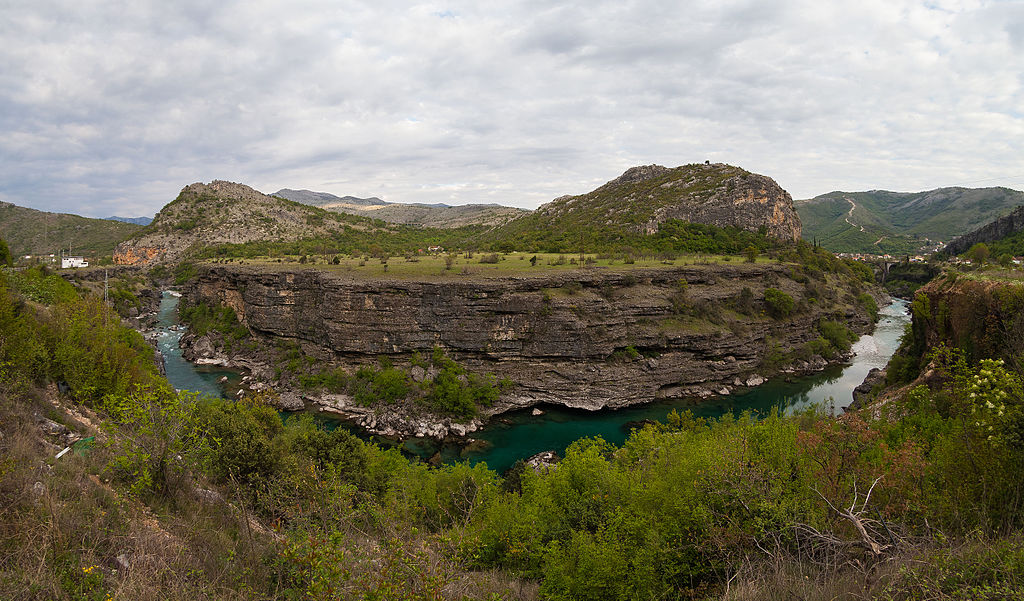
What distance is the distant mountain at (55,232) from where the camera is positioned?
8256 centimetres

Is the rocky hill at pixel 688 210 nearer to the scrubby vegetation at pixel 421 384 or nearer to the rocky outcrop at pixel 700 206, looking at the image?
the rocky outcrop at pixel 700 206

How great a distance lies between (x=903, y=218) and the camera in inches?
6663

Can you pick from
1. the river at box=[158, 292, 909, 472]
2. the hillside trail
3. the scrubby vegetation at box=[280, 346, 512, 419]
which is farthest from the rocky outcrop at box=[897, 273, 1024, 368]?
the hillside trail

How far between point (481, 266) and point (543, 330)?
10.2m

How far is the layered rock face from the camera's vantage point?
32969 millimetres

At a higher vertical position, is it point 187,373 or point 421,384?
point 421,384

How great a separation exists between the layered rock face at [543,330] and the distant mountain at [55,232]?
2965 inches

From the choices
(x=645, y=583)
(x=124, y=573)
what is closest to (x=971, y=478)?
(x=645, y=583)

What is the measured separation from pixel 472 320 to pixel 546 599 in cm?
2669

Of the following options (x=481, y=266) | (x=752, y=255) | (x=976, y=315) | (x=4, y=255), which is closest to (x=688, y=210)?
(x=752, y=255)

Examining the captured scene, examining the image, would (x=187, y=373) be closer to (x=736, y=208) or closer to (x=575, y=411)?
(x=575, y=411)

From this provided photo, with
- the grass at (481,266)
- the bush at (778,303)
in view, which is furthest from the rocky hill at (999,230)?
the bush at (778,303)

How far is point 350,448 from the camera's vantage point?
16453mm

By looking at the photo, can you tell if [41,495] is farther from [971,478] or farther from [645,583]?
[971,478]
